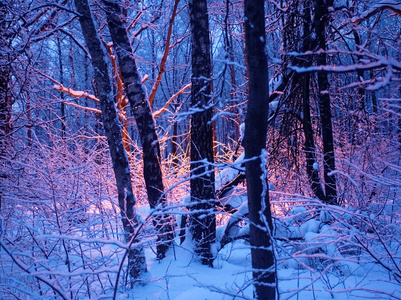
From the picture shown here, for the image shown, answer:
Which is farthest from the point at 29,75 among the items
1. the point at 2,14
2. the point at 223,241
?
the point at 223,241

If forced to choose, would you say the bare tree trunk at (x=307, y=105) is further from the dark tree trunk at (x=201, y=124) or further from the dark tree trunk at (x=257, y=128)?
the dark tree trunk at (x=257, y=128)

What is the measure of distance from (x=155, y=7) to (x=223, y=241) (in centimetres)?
729

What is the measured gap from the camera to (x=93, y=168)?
5.84 m

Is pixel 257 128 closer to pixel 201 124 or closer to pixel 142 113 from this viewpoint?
pixel 201 124

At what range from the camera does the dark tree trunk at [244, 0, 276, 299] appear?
1.84 metres

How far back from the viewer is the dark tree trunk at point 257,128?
1.84 meters

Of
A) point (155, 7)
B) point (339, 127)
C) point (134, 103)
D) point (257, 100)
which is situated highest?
point (155, 7)

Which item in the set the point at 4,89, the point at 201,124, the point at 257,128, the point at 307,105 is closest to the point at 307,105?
the point at 307,105

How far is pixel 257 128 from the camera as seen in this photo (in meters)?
1.94

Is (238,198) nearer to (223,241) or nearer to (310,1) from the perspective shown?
(223,241)

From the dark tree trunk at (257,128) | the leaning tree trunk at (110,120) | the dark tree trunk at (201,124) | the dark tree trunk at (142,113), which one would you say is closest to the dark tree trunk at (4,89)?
the leaning tree trunk at (110,120)

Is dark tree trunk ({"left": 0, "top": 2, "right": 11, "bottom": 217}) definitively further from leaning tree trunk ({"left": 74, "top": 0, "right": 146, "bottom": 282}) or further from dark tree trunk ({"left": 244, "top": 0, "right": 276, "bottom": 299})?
dark tree trunk ({"left": 244, "top": 0, "right": 276, "bottom": 299})

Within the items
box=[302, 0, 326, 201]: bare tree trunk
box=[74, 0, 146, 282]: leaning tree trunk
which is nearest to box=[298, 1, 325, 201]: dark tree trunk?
box=[302, 0, 326, 201]: bare tree trunk

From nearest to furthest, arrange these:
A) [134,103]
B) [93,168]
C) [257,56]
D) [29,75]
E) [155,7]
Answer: [257,56], [134,103], [29,75], [93,168], [155,7]
